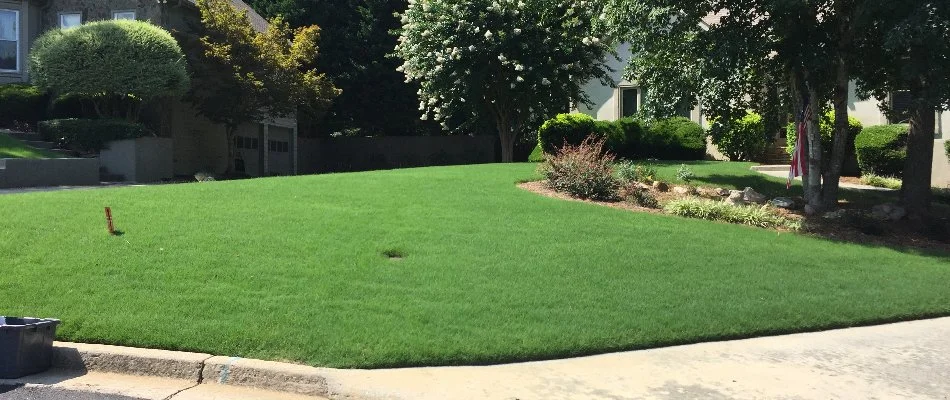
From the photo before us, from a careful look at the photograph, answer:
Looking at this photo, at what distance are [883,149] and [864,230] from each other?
7.50m

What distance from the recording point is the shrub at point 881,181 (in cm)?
1712

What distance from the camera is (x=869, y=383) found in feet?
20.0

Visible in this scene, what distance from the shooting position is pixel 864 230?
Result: 1195 centimetres

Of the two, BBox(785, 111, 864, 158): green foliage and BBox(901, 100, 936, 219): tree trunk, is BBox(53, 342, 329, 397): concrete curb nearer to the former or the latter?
BBox(901, 100, 936, 219): tree trunk

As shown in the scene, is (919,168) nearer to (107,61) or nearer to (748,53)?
(748,53)

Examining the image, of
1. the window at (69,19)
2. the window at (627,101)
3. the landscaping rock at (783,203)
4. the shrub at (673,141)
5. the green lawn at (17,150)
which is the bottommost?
the landscaping rock at (783,203)

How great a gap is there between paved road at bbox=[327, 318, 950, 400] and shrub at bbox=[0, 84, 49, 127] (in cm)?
1791

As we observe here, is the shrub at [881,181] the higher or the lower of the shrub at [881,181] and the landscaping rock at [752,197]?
the higher

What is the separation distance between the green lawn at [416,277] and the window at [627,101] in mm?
13702

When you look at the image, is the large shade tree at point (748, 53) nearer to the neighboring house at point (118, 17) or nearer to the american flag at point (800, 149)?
the american flag at point (800, 149)

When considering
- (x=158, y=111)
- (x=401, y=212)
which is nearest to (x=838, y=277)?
(x=401, y=212)

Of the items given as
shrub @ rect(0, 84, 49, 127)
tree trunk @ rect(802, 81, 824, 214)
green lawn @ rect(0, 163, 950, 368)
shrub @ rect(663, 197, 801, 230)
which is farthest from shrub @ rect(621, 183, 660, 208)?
shrub @ rect(0, 84, 49, 127)

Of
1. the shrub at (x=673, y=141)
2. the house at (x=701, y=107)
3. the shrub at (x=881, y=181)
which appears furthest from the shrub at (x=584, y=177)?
the shrub at (x=673, y=141)

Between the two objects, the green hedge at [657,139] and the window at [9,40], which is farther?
the window at [9,40]
